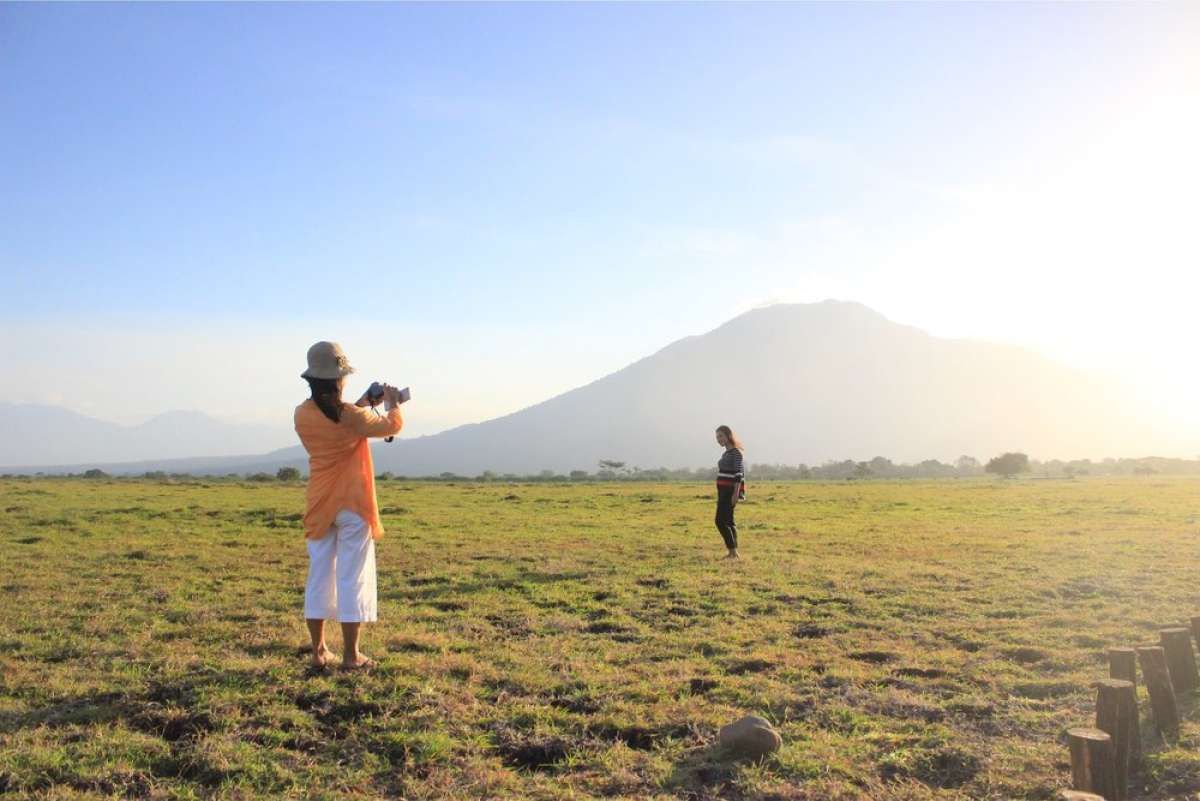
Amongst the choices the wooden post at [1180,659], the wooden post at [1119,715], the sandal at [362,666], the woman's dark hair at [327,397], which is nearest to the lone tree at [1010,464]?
the wooden post at [1180,659]

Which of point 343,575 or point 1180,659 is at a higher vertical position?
point 343,575

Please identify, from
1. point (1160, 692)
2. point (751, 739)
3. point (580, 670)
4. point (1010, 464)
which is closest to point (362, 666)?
point (580, 670)

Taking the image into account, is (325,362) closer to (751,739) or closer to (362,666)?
(362,666)

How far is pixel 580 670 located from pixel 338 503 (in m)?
2.49

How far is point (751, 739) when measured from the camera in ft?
17.6

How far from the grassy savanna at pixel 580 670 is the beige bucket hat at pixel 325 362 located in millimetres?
2436

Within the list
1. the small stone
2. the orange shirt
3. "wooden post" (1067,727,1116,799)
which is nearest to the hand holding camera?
the orange shirt

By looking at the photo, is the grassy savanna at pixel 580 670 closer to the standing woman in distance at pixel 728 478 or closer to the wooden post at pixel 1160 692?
the wooden post at pixel 1160 692

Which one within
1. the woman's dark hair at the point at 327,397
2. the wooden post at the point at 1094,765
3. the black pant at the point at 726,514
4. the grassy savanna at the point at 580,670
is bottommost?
the grassy savanna at the point at 580,670

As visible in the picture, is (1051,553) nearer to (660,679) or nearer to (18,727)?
(660,679)

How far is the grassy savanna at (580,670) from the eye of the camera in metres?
5.11

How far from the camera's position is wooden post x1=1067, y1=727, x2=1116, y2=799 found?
434 cm

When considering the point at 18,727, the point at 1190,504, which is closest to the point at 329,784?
the point at 18,727

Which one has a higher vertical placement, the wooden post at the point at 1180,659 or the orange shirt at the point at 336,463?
the orange shirt at the point at 336,463
